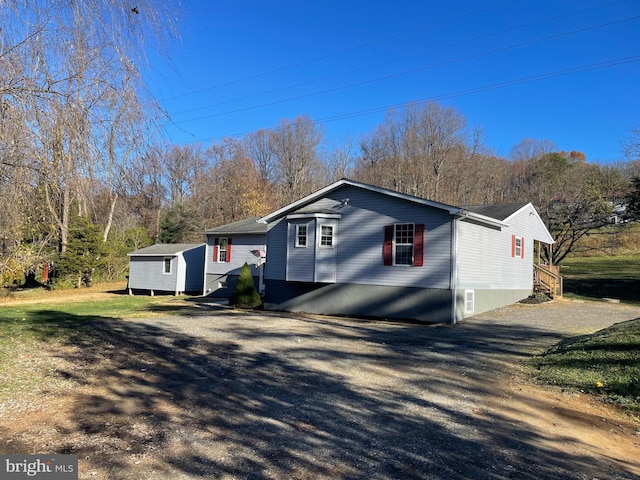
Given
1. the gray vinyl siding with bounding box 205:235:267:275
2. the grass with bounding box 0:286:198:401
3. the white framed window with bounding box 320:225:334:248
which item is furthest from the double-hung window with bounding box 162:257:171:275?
the grass with bounding box 0:286:198:401

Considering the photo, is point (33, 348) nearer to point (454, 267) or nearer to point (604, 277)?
point (454, 267)

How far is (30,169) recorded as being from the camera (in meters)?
5.24

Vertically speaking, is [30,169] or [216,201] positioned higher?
[216,201]

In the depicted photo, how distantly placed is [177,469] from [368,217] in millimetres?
12653

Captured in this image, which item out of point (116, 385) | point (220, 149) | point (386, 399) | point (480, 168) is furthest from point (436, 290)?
point (220, 149)

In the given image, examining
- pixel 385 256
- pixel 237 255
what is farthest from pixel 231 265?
pixel 385 256

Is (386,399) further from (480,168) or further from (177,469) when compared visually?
(480,168)

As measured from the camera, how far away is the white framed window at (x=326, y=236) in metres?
16.2

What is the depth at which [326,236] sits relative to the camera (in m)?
Result: 16.3

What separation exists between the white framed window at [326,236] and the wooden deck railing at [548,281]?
1174 centimetres

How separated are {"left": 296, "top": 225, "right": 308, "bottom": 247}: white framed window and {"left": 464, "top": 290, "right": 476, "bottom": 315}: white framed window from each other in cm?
589

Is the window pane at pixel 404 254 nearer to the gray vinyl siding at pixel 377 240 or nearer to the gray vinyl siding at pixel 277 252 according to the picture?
the gray vinyl siding at pixel 377 240

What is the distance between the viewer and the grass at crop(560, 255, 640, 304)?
23.0 metres

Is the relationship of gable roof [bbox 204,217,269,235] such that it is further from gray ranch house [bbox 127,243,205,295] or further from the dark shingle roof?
the dark shingle roof
